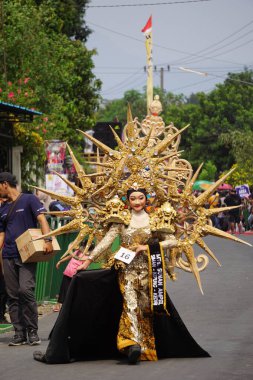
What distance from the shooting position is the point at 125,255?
35.6 feet

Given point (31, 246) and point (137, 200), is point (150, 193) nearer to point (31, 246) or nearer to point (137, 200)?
point (137, 200)

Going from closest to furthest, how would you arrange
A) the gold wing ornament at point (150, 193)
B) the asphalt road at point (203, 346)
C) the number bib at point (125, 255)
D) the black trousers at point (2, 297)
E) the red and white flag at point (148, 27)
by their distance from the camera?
the asphalt road at point (203, 346), the number bib at point (125, 255), the gold wing ornament at point (150, 193), the black trousers at point (2, 297), the red and white flag at point (148, 27)

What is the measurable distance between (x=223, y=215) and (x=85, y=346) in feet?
107

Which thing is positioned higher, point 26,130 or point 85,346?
point 26,130

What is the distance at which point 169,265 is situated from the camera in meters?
11.5

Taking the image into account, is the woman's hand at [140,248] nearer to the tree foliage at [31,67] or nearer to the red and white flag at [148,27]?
the tree foliage at [31,67]

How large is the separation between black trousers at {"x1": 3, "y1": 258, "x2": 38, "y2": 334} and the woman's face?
1.90 m

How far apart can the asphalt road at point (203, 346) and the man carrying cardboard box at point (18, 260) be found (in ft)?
0.96

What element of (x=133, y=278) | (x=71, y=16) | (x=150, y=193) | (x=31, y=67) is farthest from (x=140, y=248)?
(x=71, y=16)

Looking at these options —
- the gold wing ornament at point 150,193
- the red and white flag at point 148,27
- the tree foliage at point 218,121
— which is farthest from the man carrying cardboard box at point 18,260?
the tree foliage at point 218,121

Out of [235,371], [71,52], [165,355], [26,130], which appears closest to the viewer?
[235,371]

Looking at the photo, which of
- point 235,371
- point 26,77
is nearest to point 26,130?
point 26,77

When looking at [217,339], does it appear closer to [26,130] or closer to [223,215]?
[26,130]

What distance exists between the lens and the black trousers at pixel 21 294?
12297 mm
